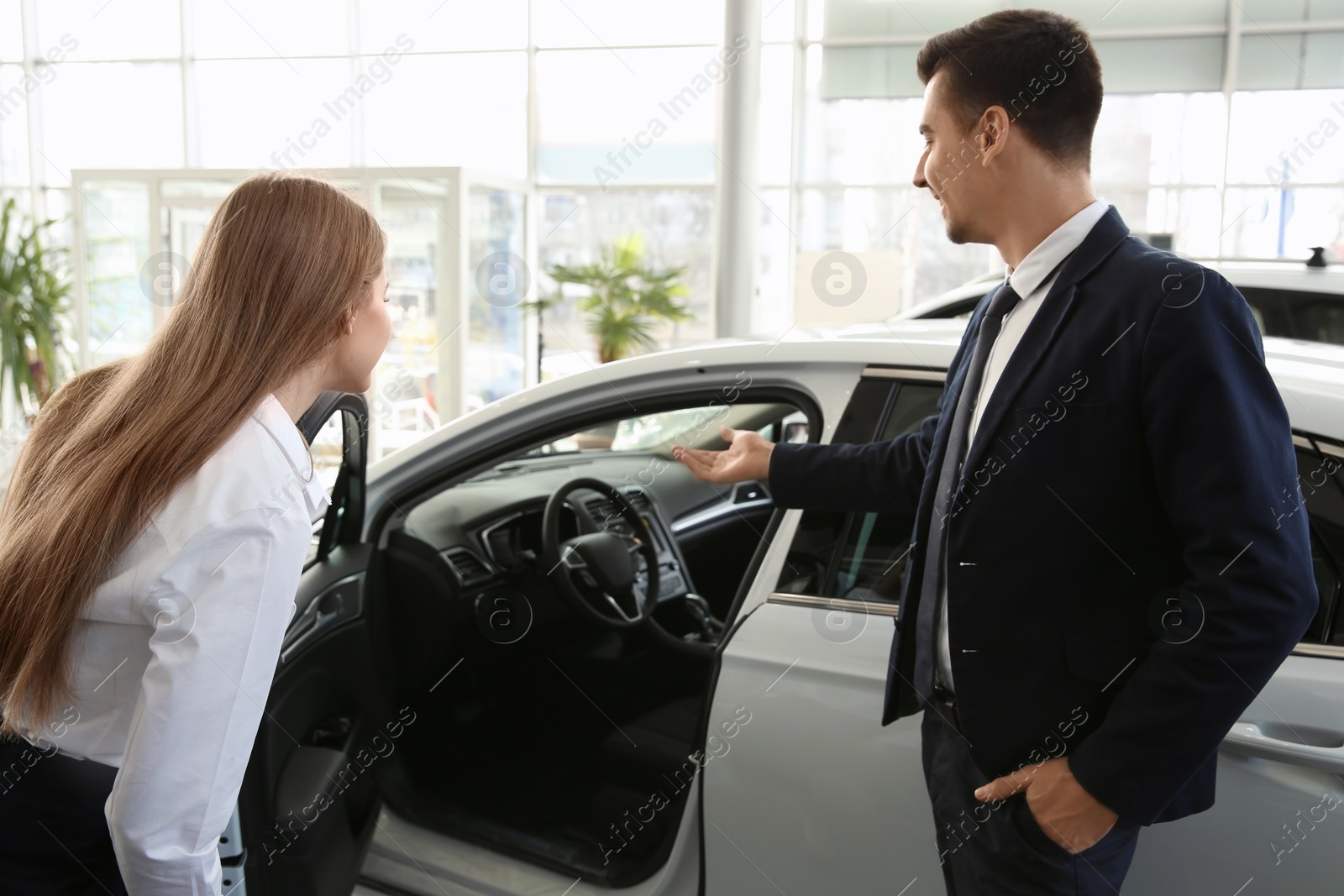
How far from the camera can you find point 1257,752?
117 centimetres

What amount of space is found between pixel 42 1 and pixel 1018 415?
10815 mm

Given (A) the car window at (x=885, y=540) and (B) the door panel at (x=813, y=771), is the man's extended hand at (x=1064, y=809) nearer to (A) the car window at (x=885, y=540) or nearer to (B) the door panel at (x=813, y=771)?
(B) the door panel at (x=813, y=771)

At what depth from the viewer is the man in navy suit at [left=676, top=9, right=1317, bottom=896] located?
3.21ft

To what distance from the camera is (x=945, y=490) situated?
1.23m

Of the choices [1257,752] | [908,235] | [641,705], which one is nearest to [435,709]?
[641,705]

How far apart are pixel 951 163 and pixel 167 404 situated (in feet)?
3.08

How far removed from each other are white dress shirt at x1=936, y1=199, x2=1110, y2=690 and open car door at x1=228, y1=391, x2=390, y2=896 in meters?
0.91

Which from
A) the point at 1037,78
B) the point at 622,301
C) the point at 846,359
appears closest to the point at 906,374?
the point at 846,359

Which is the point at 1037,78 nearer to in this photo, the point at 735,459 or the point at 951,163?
the point at 951,163

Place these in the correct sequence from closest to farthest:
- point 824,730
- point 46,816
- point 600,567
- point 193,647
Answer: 1. point 193,647
2. point 46,816
3. point 824,730
4. point 600,567

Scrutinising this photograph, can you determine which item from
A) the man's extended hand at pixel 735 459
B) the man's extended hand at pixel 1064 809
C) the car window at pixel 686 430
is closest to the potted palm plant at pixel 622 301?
the car window at pixel 686 430

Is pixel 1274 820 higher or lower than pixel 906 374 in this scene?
lower

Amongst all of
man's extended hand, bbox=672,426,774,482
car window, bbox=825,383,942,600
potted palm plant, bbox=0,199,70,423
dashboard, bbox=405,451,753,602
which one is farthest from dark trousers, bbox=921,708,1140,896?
potted palm plant, bbox=0,199,70,423

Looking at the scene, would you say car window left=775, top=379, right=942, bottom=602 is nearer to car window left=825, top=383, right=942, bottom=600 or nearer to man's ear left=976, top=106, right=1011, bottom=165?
car window left=825, top=383, right=942, bottom=600
